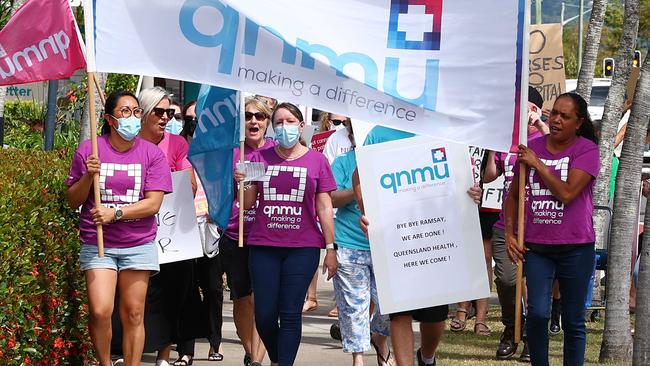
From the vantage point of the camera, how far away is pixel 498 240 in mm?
11180

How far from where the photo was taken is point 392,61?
797 cm

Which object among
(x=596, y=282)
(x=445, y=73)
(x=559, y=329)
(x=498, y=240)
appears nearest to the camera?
(x=445, y=73)

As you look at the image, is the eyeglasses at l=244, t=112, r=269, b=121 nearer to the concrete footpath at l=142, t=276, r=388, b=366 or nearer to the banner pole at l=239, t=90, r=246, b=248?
the banner pole at l=239, t=90, r=246, b=248

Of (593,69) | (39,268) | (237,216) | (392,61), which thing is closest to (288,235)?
(237,216)

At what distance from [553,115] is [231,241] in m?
2.69

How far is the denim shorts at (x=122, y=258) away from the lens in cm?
837

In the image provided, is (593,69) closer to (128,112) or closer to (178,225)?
(178,225)

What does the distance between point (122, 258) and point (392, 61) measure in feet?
6.87

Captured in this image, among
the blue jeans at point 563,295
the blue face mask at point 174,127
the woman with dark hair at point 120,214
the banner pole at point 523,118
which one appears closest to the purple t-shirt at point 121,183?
the woman with dark hair at point 120,214

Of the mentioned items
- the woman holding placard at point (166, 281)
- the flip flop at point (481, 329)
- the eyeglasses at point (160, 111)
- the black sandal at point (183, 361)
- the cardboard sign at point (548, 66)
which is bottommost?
the black sandal at point (183, 361)

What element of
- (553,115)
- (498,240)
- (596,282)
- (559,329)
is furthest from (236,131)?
(596,282)

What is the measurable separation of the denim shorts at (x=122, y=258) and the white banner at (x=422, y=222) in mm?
1400

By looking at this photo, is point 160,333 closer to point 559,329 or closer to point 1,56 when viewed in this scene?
point 1,56

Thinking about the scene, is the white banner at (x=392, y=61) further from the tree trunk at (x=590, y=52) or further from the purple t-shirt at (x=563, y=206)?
the tree trunk at (x=590, y=52)
